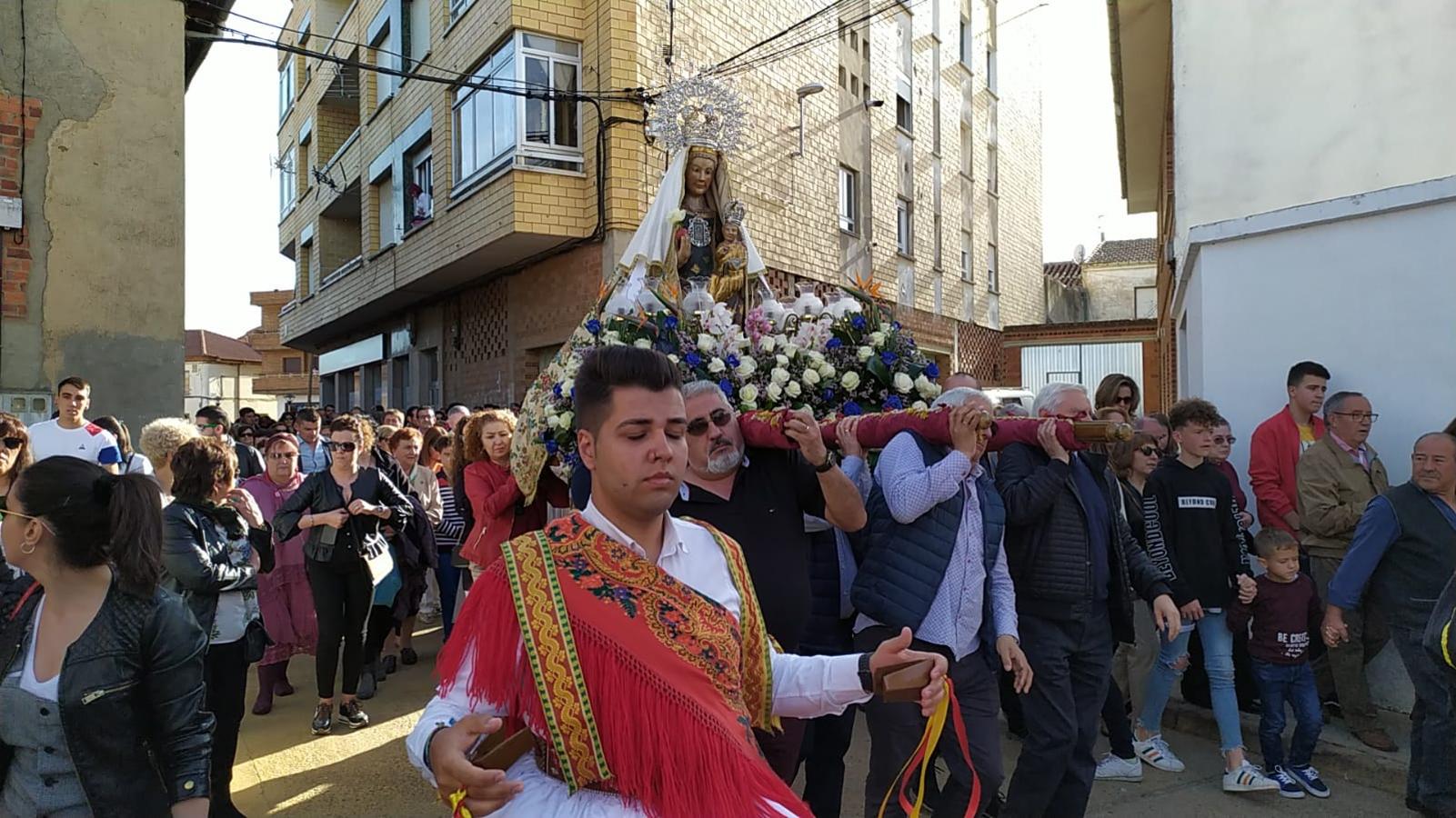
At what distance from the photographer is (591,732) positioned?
6.01 ft

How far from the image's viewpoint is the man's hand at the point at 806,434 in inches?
134

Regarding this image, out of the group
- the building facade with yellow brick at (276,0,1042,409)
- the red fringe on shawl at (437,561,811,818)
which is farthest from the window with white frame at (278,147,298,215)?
the red fringe on shawl at (437,561,811,818)

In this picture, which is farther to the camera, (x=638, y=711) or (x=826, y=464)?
(x=826, y=464)

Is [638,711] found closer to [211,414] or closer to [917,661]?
[917,661]

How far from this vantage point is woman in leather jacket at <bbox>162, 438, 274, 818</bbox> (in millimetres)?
4051

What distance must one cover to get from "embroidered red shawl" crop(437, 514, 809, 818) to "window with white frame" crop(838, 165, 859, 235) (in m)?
16.1

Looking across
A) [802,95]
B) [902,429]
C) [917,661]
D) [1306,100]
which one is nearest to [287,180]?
[802,95]

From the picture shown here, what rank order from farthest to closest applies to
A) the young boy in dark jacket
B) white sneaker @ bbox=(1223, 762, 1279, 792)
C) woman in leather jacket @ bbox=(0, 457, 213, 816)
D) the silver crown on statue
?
the silver crown on statue < the young boy in dark jacket < white sneaker @ bbox=(1223, 762, 1279, 792) < woman in leather jacket @ bbox=(0, 457, 213, 816)

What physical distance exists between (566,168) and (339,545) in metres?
8.65

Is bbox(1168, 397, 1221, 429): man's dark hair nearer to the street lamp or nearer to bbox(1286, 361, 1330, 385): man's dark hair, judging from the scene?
bbox(1286, 361, 1330, 385): man's dark hair

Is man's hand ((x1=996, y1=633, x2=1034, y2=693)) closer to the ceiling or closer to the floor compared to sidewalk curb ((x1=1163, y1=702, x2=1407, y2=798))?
closer to the ceiling

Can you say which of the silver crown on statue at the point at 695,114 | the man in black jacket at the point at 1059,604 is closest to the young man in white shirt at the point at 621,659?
the man in black jacket at the point at 1059,604

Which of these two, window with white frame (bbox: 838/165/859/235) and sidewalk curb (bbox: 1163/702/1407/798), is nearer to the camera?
sidewalk curb (bbox: 1163/702/1407/798)

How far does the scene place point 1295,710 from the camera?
5191mm
